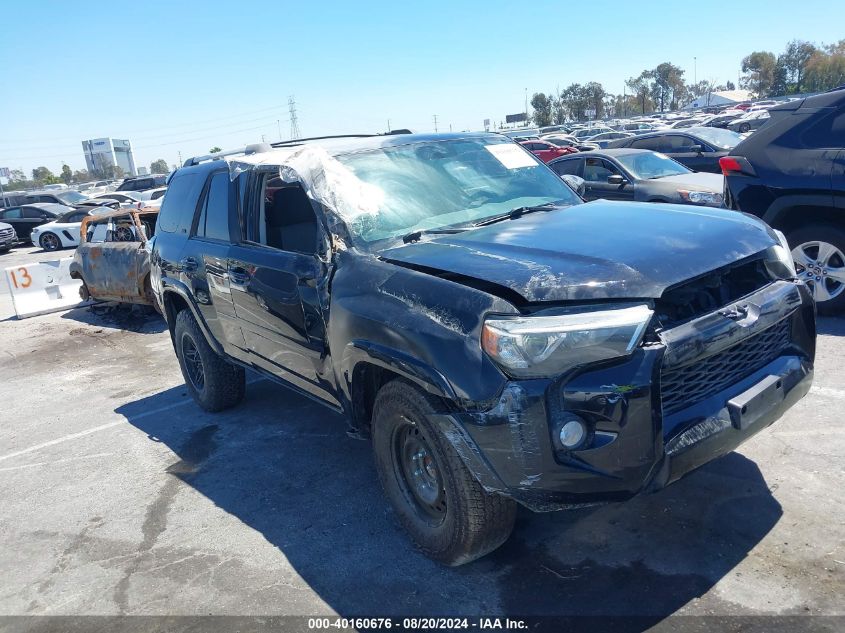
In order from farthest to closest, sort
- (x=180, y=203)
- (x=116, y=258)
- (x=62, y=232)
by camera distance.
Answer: (x=62, y=232) < (x=116, y=258) < (x=180, y=203)

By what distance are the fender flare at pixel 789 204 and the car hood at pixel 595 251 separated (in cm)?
297

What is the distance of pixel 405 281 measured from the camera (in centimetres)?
317

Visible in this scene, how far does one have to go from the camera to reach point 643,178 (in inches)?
409

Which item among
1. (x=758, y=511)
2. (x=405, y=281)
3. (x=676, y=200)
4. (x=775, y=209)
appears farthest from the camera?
(x=676, y=200)

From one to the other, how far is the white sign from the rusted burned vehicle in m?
1.02

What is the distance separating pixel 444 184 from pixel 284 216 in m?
1.09

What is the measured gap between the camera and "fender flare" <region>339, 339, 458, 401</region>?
9.32ft

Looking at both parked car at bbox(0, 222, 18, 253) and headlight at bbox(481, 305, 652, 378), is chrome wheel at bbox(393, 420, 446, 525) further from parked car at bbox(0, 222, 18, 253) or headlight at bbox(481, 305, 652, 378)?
parked car at bbox(0, 222, 18, 253)

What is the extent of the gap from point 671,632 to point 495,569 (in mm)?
847

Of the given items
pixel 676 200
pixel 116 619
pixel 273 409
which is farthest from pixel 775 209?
pixel 116 619

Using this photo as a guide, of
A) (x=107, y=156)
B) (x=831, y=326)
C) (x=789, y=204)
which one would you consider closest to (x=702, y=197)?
(x=789, y=204)

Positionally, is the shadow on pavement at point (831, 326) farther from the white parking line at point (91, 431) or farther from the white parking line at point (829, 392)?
the white parking line at point (91, 431)

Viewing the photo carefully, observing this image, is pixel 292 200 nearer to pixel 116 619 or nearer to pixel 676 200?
pixel 116 619

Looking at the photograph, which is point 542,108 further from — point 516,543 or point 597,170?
point 516,543
